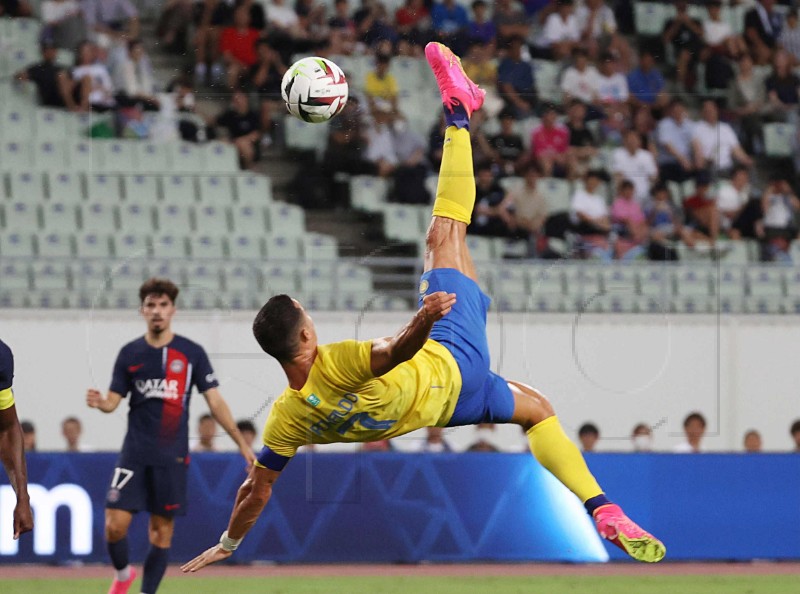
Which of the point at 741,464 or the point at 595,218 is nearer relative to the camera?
the point at 741,464

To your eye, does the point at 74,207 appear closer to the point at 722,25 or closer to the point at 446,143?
the point at 446,143

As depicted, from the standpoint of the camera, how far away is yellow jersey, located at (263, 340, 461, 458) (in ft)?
19.2

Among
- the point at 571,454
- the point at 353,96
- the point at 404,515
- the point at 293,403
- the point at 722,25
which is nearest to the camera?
the point at 293,403

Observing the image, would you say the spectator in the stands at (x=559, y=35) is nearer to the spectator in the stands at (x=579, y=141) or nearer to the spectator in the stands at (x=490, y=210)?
the spectator in the stands at (x=579, y=141)

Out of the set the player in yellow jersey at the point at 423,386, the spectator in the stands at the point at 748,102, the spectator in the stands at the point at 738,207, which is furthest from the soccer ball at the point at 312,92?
the spectator in the stands at the point at 748,102

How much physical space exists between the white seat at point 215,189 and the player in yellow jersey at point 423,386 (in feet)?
16.9

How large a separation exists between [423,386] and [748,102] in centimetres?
864

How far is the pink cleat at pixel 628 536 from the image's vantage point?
19.8 ft

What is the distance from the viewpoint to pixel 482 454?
10.2 meters

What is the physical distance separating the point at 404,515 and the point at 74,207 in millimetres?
4216

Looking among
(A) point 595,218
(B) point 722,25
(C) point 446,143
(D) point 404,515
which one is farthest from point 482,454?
(B) point 722,25

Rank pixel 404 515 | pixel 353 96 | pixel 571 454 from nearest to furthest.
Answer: pixel 571 454 < pixel 404 515 < pixel 353 96

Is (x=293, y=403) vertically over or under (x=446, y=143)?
under

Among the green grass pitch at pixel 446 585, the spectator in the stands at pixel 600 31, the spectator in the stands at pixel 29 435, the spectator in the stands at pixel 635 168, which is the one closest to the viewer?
the green grass pitch at pixel 446 585
